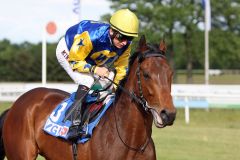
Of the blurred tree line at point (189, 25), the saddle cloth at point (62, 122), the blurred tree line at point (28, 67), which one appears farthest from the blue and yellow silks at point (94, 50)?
the blurred tree line at point (28, 67)

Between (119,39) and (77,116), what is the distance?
848mm

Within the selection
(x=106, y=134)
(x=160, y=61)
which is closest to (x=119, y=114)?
(x=106, y=134)

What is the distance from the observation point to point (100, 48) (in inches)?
216

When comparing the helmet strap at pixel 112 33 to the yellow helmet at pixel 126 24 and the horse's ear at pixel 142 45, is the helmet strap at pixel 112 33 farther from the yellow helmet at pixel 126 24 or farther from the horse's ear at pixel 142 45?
the horse's ear at pixel 142 45

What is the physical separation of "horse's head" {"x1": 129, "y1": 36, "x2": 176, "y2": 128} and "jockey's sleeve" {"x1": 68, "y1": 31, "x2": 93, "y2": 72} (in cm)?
56

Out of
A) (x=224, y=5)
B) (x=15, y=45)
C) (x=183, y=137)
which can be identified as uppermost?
(x=183, y=137)

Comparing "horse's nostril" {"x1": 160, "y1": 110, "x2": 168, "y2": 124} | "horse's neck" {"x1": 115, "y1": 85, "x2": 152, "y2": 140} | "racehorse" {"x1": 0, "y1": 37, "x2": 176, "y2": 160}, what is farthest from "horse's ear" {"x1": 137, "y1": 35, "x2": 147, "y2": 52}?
"horse's nostril" {"x1": 160, "y1": 110, "x2": 168, "y2": 124}

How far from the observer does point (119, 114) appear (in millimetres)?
5164

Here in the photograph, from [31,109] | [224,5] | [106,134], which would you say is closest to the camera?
[106,134]

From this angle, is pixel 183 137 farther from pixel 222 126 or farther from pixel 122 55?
pixel 122 55

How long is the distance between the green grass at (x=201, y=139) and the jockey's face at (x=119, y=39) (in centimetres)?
429

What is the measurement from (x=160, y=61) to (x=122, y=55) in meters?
0.97

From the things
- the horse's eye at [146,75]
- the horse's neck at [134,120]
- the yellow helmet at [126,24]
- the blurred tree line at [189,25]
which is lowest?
the blurred tree line at [189,25]

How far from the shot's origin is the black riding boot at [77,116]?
534 cm
